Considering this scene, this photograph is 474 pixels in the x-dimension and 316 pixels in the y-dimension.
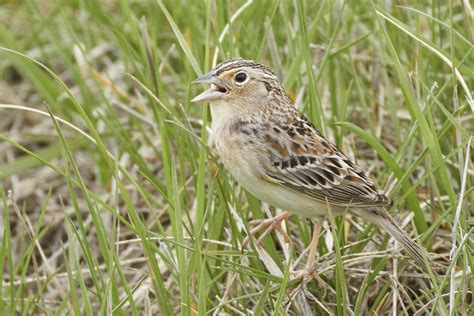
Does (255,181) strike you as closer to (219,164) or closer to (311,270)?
(219,164)

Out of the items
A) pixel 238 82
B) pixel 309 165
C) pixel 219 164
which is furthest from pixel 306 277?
pixel 238 82

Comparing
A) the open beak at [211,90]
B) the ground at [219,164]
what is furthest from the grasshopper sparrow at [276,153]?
the ground at [219,164]

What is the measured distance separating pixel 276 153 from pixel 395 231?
61 centimetres

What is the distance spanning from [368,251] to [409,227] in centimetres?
34

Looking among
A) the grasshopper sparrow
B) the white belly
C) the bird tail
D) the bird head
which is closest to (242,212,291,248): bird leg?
the grasshopper sparrow

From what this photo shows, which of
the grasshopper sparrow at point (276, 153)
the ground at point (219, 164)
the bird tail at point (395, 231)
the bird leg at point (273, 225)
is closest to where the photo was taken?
the ground at point (219, 164)

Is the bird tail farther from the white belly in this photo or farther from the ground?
the white belly

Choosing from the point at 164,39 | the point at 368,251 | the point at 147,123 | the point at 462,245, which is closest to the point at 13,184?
the point at 147,123

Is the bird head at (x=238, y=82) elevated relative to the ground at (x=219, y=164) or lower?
elevated

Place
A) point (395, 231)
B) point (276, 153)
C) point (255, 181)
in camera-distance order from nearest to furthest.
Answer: point (395, 231) < point (255, 181) < point (276, 153)

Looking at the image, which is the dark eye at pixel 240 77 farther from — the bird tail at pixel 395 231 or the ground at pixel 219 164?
the bird tail at pixel 395 231

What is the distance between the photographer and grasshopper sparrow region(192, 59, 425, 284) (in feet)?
12.5

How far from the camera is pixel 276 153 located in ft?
12.8

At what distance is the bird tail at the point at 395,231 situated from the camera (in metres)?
3.59
